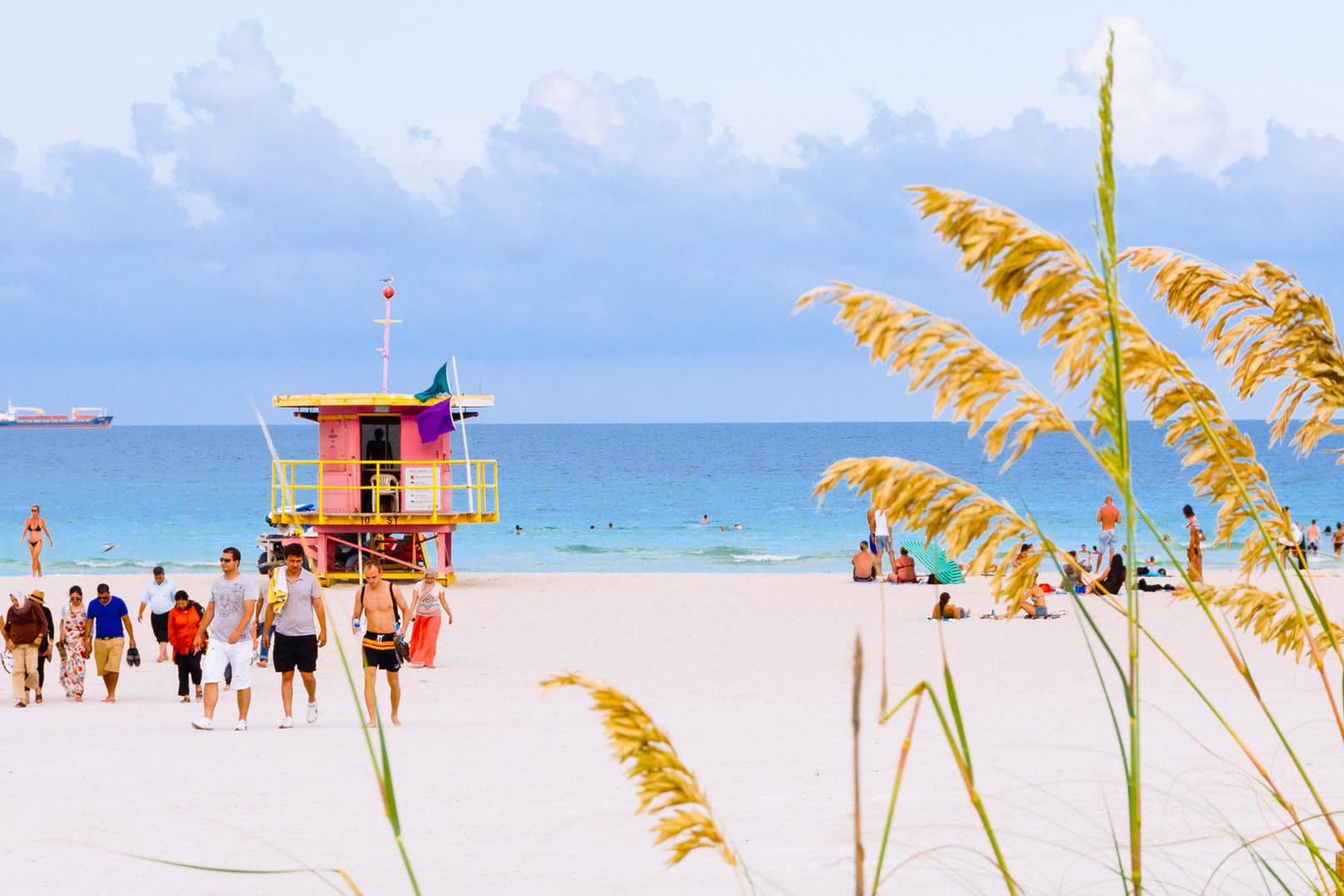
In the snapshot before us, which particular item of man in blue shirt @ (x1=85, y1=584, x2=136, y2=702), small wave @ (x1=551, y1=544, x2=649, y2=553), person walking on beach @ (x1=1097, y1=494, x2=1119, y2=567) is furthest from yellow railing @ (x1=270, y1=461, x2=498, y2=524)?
small wave @ (x1=551, y1=544, x2=649, y2=553)

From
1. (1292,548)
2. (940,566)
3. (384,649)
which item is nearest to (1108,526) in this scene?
(940,566)

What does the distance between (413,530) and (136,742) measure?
1373 centimetres

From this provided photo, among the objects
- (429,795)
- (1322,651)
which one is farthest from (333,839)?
(1322,651)

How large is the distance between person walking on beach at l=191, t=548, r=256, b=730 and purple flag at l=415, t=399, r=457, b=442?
12565 mm

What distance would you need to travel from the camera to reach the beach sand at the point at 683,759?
6426mm

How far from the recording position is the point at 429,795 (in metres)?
8.42

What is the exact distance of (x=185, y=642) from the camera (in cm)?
1267

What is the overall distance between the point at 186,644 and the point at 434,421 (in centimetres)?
1096

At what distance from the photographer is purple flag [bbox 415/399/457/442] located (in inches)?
920

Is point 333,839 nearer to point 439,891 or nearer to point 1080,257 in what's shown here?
point 439,891

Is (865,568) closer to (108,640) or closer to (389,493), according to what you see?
(389,493)

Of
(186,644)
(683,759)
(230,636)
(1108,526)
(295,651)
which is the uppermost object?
(1108,526)

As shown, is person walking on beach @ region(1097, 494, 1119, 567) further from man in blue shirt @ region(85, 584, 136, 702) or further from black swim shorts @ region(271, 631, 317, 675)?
man in blue shirt @ region(85, 584, 136, 702)

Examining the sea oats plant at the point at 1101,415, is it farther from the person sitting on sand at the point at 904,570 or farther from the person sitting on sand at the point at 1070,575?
the person sitting on sand at the point at 904,570
